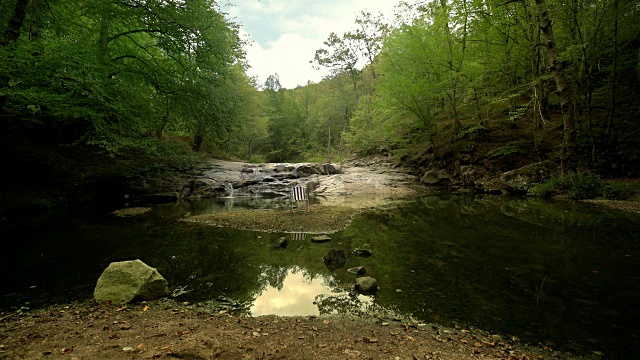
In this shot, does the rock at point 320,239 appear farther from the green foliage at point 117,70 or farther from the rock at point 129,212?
the green foliage at point 117,70

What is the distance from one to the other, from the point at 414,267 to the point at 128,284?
4.92m

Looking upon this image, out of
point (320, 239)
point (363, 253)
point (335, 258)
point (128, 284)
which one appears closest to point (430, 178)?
point (320, 239)

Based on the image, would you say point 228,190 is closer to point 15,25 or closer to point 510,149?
point 15,25

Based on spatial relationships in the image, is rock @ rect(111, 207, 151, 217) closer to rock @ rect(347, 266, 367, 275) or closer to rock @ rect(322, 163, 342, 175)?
rock @ rect(347, 266, 367, 275)

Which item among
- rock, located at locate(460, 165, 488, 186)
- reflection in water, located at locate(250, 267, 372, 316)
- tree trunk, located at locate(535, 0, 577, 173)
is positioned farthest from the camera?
rock, located at locate(460, 165, 488, 186)

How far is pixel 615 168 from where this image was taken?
12.0 metres

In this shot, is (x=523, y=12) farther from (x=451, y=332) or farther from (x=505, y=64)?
(x=451, y=332)

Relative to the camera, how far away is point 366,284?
15.7ft

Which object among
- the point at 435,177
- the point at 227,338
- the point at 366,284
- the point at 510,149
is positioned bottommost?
the point at 366,284

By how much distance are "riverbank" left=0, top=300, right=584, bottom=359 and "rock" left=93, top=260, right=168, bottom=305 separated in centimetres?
24

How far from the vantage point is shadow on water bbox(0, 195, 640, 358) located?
3883 millimetres

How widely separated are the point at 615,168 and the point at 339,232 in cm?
1223

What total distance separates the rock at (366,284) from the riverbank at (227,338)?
33.5 inches

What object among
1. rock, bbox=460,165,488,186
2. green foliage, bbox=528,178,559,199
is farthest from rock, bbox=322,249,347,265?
rock, bbox=460,165,488,186
